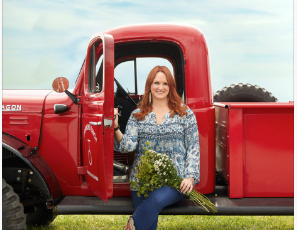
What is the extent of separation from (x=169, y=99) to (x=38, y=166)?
1.28 meters

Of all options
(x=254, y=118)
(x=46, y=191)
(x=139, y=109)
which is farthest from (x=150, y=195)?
(x=254, y=118)

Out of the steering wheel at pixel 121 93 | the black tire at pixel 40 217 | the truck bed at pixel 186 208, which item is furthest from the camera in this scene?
the black tire at pixel 40 217

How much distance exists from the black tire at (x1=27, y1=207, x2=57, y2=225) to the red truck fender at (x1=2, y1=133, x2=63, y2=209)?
83 centimetres

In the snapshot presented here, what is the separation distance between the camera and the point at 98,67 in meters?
3.00

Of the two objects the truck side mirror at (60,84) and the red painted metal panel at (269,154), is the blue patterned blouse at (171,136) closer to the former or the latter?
the red painted metal panel at (269,154)

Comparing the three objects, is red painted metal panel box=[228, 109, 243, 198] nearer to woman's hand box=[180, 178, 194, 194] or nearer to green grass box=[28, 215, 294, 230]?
woman's hand box=[180, 178, 194, 194]

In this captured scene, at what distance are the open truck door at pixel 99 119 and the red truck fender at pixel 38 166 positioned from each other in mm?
310

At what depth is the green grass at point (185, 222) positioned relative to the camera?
12.9 ft

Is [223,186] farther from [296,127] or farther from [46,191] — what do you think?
[46,191]

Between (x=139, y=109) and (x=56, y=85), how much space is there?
0.72m

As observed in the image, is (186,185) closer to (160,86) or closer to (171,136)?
(171,136)

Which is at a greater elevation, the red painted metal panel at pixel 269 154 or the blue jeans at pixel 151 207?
the red painted metal panel at pixel 269 154

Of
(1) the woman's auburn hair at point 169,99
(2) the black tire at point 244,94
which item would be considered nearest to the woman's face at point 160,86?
(1) the woman's auburn hair at point 169,99

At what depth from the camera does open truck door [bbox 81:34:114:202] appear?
2.36 m
